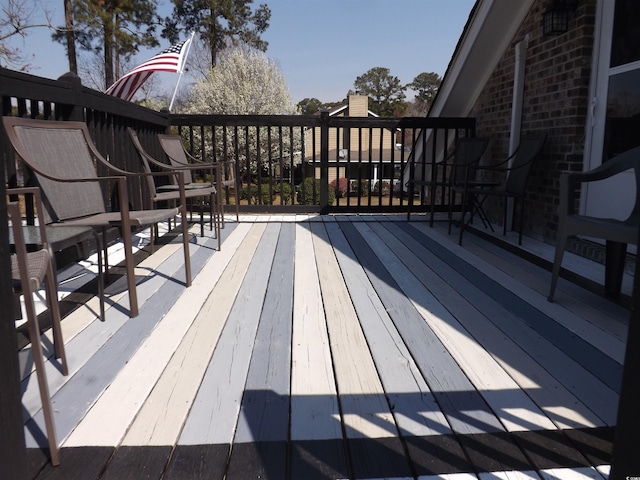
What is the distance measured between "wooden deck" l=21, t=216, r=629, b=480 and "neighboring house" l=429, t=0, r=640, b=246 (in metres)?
1.21

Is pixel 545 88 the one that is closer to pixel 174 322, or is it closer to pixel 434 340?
pixel 434 340

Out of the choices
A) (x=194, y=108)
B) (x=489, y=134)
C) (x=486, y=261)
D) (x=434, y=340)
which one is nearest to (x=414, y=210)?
(x=489, y=134)

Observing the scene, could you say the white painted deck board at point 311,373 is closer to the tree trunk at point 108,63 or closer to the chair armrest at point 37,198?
the chair armrest at point 37,198

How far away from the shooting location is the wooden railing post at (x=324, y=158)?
18.2ft

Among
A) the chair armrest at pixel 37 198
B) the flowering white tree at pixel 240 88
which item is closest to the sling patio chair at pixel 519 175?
the chair armrest at pixel 37 198

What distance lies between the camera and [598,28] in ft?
11.7

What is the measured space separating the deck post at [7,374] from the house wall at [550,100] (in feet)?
12.3

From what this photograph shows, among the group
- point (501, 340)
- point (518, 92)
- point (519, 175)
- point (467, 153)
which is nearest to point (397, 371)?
point (501, 340)

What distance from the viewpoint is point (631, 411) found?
2.56 ft

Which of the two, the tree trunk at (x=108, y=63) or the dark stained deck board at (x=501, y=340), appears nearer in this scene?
the dark stained deck board at (x=501, y=340)

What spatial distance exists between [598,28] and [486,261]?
186cm

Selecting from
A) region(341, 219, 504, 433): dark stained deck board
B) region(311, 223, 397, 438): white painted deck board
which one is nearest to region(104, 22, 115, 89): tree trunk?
region(311, 223, 397, 438): white painted deck board

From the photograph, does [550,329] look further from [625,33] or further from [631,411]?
[625,33]

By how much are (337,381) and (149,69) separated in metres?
5.97
